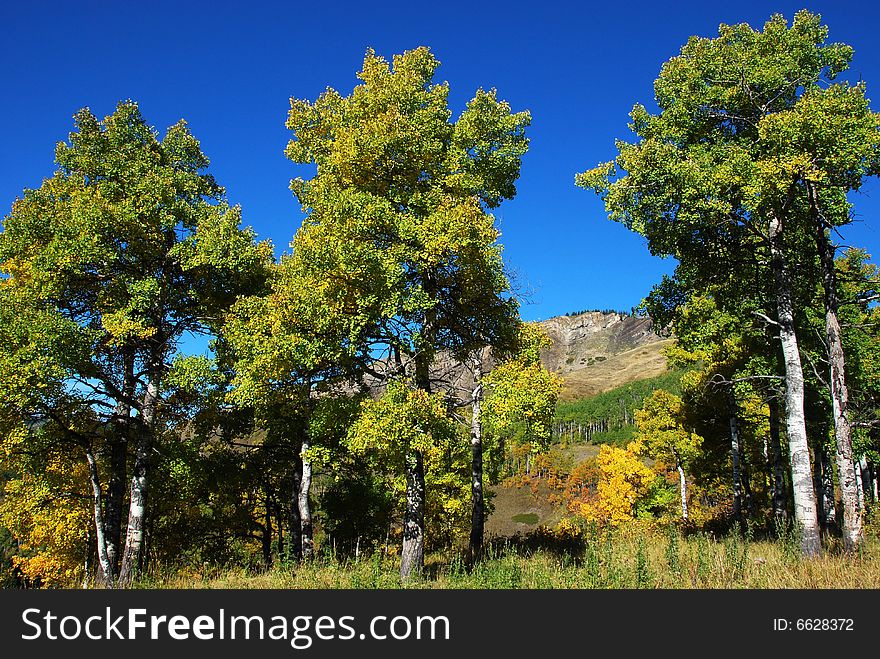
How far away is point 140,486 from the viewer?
1359 cm

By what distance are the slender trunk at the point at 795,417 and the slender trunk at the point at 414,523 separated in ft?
22.8

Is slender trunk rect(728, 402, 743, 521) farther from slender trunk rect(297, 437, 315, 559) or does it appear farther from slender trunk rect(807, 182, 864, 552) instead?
slender trunk rect(297, 437, 315, 559)

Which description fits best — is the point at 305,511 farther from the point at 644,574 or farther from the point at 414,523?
the point at 644,574

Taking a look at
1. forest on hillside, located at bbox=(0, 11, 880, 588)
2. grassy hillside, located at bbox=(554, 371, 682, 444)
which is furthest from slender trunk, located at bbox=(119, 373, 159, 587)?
grassy hillside, located at bbox=(554, 371, 682, 444)

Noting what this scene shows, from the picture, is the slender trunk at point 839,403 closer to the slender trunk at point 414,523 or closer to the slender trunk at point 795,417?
the slender trunk at point 795,417

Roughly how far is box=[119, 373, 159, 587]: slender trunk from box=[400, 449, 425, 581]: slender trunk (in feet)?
21.3

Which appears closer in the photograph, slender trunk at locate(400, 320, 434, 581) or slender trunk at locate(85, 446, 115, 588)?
slender trunk at locate(400, 320, 434, 581)

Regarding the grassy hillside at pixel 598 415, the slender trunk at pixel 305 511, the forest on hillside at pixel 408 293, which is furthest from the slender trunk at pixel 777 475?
the grassy hillside at pixel 598 415

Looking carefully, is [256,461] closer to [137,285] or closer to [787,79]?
[137,285]

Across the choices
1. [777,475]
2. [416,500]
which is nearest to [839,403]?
[416,500]

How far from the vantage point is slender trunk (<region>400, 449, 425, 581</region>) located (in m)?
10.2

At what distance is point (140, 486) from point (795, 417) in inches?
605
